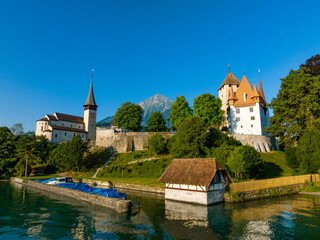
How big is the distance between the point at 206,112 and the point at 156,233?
2129 inches

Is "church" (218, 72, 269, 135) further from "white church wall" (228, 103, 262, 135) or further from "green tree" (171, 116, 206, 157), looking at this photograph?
"green tree" (171, 116, 206, 157)

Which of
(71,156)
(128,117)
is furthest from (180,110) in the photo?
(71,156)

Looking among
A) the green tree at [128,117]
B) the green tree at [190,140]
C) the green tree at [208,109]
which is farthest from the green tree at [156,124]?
the green tree at [190,140]

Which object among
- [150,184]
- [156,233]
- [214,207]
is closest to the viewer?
[156,233]

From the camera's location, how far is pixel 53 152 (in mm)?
73625

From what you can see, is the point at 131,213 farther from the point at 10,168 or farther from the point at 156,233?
the point at 10,168

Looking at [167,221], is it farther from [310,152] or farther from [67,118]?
[67,118]

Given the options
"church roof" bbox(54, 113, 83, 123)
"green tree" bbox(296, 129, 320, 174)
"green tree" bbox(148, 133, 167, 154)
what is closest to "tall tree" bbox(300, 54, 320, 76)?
"green tree" bbox(296, 129, 320, 174)

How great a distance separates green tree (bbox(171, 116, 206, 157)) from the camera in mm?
49812

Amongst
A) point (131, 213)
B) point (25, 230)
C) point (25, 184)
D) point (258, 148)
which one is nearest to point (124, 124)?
point (25, 184)

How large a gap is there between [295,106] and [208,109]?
2472 centimetres

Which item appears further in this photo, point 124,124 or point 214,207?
point 124,124

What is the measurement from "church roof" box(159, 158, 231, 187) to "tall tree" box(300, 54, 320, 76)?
47.0 meters

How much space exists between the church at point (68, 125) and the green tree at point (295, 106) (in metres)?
78.4
